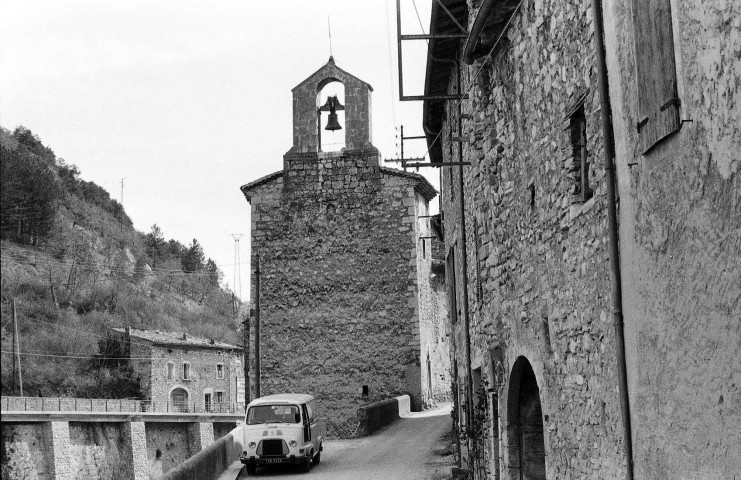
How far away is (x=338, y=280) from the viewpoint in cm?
2534

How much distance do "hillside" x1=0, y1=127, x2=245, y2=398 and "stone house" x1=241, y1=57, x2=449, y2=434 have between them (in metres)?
5.47

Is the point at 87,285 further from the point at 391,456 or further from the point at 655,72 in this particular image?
the point at 655,72

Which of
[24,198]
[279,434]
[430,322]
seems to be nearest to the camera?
[24,198]

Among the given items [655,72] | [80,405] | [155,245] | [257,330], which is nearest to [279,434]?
[257,330]

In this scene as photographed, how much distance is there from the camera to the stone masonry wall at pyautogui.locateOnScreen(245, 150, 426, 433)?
82.1 feet

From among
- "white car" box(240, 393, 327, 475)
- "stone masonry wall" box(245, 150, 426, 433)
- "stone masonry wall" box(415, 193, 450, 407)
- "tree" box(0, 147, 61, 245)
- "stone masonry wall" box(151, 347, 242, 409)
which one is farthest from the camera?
"stone masonry wall" box(151, 347, 242, 409)

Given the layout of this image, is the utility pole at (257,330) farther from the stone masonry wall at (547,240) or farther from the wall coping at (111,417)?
the wall coping at (111,417)

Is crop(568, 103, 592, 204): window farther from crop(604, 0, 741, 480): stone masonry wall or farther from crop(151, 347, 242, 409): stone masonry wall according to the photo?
crop(151, 347, 242, 409): stone masonry wall

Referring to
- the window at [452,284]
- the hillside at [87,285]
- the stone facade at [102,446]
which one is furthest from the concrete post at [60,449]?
the window at [452,284]

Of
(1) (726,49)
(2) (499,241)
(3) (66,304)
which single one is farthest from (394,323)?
(3) (66,304)

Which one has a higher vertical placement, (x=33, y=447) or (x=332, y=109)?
(x=332, y=109)

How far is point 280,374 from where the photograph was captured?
25.0 metres

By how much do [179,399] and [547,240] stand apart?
5196 centimetres

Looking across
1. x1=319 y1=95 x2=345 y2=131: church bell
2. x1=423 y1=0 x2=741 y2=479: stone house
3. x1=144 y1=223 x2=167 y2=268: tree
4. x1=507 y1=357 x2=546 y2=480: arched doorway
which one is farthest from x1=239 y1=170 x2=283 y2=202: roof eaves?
x1=144 y1=223 x2=167 y2=268: tree
